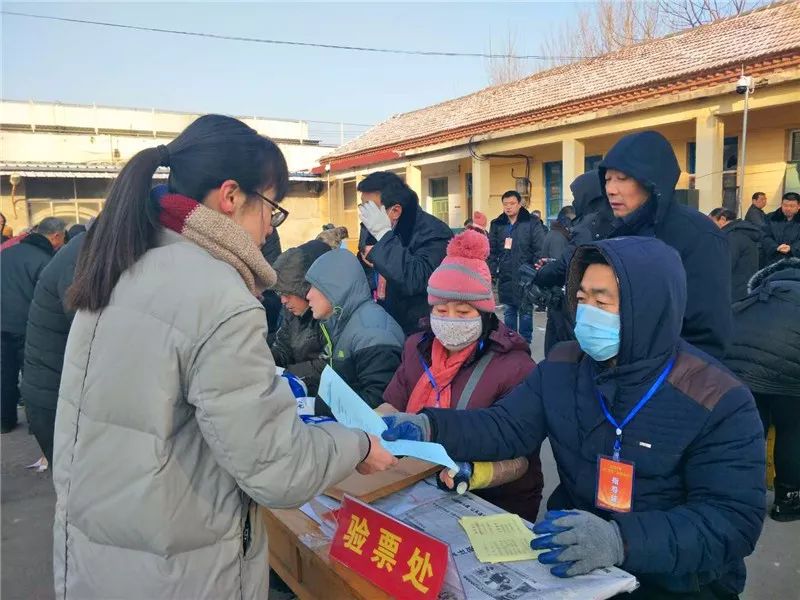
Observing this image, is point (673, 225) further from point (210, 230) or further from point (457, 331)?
point (210, 230)

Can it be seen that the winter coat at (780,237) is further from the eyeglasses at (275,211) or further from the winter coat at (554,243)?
the eyeglasses at (275,211)

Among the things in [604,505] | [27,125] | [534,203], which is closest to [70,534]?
[604,505]

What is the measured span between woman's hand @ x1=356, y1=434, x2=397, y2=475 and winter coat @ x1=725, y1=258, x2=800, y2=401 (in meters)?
2.23

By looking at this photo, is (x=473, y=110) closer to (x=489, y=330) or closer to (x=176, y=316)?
(x=489, y=330)

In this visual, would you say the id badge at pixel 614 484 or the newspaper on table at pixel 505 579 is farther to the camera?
the id badge at pixel 614 484

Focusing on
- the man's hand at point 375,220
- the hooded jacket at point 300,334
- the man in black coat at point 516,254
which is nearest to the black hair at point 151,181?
the hooded jacket at point 300,334

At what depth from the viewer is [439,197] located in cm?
1672

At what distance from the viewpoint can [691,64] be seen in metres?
9.85

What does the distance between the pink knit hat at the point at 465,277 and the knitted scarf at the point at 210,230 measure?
1.06 m

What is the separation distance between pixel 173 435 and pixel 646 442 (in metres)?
1.14

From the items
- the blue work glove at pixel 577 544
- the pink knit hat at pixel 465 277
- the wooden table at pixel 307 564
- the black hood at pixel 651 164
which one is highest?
the black hood at pixel 651 164

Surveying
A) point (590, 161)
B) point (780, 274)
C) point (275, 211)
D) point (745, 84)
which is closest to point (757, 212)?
point (745, 84)

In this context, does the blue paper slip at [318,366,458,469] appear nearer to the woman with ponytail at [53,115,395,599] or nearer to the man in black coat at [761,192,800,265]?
the woman with ponytail at [53,115,395,599]

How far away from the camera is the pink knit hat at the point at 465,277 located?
7.54 ft
